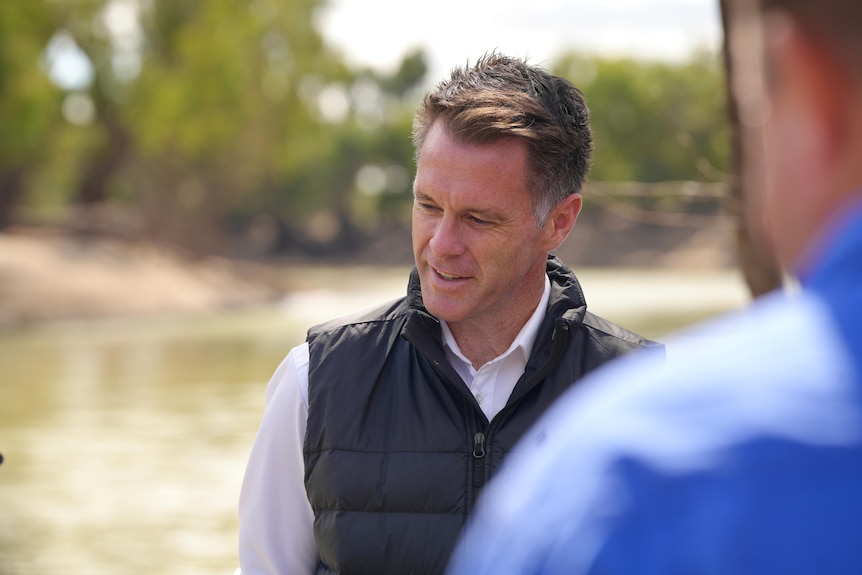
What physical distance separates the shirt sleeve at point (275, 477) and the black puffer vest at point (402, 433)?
0.12 feet

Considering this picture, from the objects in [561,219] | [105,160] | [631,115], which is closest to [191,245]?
[105,160]

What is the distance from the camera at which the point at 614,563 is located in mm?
613

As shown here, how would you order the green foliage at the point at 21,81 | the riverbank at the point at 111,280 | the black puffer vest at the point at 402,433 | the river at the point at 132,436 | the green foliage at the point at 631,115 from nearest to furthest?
the black puffer vest at the point at 402,433 → the river at the point at 132,436 → the riverbank at the point at 111,280 → the green foliage at the point at 21,81 → the green foliage at the point at 631,115

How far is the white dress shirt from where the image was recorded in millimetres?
2252

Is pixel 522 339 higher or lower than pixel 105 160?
higher

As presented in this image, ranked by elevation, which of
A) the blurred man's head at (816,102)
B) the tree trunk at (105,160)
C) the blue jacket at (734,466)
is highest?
the blurred man's head at (816,102)

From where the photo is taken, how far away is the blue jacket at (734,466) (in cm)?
60

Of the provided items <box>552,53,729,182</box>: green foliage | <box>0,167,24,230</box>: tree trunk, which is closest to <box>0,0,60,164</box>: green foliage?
<box>0,167,24,230</box>: tree trunk

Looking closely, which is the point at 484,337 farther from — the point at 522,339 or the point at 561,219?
the point at 561,219

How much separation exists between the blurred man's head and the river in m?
6.61

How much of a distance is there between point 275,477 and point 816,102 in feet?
5.64

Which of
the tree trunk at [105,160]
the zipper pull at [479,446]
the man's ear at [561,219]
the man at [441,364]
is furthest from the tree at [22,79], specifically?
the zipper pull at [479,446]

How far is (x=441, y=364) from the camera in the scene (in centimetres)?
222

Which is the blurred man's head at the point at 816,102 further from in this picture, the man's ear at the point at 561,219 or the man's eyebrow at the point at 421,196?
the man's ear at the point at 561,219
